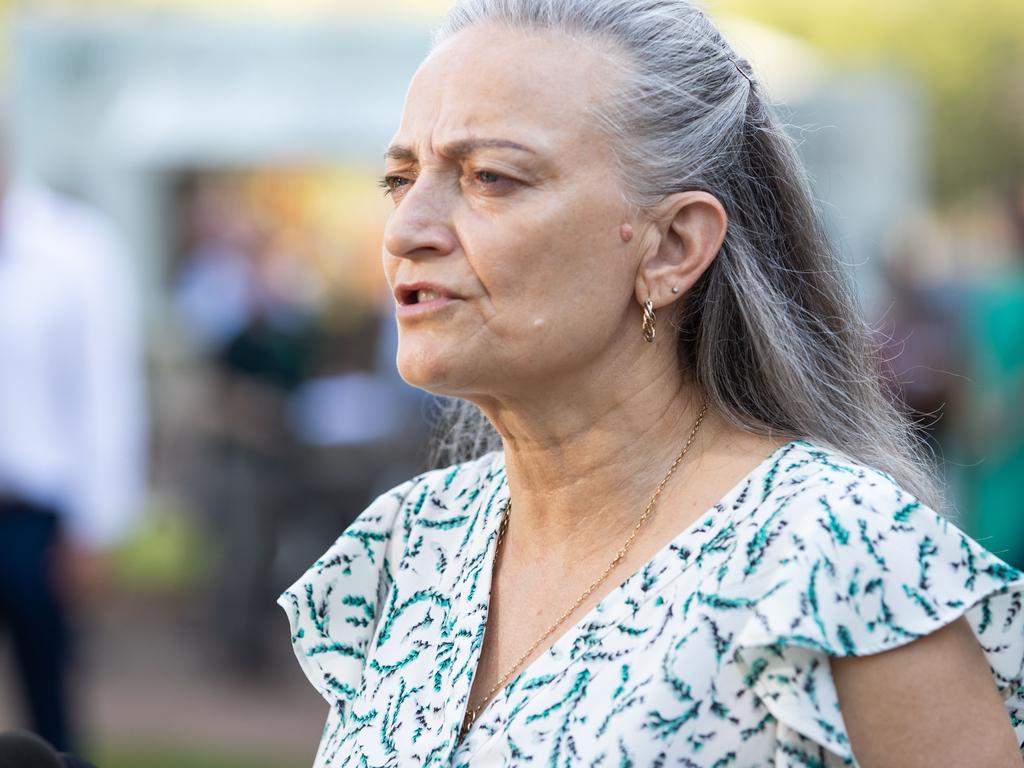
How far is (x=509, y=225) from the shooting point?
7.00ft

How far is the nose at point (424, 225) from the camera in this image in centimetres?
217

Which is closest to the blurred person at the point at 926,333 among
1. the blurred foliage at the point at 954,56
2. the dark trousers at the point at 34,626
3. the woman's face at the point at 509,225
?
the dark trousers at the point at 34,626

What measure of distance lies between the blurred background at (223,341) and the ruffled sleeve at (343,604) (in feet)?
8.83

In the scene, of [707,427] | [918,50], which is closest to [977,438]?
[707,427]

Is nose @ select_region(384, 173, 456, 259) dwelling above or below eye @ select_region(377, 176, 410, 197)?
below

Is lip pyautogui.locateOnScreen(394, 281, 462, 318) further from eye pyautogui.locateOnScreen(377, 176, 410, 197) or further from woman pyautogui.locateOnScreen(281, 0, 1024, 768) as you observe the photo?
eye pyautogui.locateOnScreen(377, 176, 410, 197)

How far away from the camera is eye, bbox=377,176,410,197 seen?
2.31 meters

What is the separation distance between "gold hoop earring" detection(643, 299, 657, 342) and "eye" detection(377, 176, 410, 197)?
415 mm

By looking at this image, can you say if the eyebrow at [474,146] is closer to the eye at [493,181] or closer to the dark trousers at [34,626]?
the eye at [493,181]

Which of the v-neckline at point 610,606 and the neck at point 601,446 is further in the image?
the neck at point 601,446

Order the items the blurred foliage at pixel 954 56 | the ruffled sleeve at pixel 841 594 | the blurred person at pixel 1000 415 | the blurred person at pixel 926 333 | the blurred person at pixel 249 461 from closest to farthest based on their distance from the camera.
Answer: the ruffled sleeve at pixel 841 594 < the blurred person at pixel 1000 415 < the blurred person at pixel 926 333 < the blurred person at pixel 249 461 < the blurred foliage at pixel 954 56

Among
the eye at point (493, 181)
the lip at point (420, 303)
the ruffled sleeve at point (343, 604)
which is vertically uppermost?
the eye at point (493, 181)

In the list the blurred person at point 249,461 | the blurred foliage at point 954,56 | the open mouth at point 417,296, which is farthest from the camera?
the blurred foliage at point 954,56

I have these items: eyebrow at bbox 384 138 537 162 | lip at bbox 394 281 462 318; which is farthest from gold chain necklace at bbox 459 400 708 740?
eyebrow at bbox 384 138 537 162
